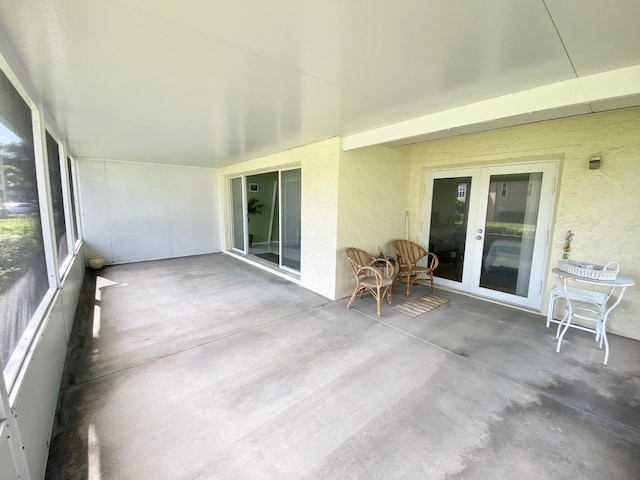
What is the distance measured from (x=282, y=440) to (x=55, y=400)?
5.51 feet

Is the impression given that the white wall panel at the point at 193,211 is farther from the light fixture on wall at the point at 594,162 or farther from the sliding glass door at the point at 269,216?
the light fixture on wall at the point at 594,162

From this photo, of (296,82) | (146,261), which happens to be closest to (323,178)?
(296,82)

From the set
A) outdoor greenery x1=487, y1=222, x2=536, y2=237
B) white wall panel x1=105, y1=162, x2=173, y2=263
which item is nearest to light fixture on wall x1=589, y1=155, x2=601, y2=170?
outdoor greenery x1=487, y1=222, x2=536, y2=237

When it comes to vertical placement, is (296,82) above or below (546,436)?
above

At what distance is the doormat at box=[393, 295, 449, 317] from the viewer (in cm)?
369

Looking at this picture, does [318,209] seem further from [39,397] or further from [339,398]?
[39,397]

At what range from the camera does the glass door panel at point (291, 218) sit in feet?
16.2

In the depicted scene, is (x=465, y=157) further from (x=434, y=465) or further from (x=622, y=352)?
(x=434, y=465)

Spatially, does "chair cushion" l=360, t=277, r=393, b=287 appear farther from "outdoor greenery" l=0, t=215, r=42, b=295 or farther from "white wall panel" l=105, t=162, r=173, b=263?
"white wall panel" l=105, t=162, r=173, b=263

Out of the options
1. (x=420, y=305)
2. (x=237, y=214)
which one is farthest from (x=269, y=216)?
(x=420, y=305)

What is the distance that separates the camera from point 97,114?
2902 mm

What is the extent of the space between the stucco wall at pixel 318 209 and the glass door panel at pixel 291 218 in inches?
10.7

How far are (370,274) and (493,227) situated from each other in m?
1.93

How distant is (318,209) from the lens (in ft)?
14.0
